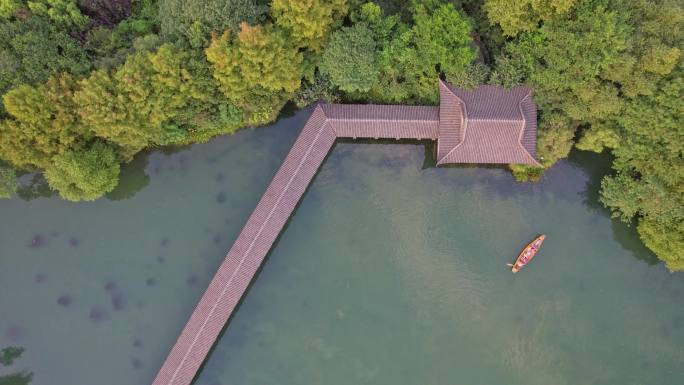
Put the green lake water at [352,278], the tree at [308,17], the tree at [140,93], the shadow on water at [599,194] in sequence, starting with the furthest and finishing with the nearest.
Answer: the shadow on water at [599,194], the green lake water at [352,278], the tree at [140,93], the tree at [308,17]

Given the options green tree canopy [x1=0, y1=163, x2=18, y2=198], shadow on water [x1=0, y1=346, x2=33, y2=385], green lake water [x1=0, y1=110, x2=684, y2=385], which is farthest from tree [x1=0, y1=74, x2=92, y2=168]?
shadow on water [x1=0, y1=346, x2=33, y2=385]

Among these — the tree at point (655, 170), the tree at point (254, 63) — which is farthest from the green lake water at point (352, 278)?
the tree at point (254, 63)

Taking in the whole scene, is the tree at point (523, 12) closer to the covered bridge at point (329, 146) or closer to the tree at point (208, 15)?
the covered bridge at point (329, 146)

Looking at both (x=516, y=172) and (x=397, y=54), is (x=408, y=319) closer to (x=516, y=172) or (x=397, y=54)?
(x=516, y=172)

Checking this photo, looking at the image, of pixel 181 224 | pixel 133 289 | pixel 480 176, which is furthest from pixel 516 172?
pixel 133 289

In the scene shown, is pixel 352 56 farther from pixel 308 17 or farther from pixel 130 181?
pixel 130 181
